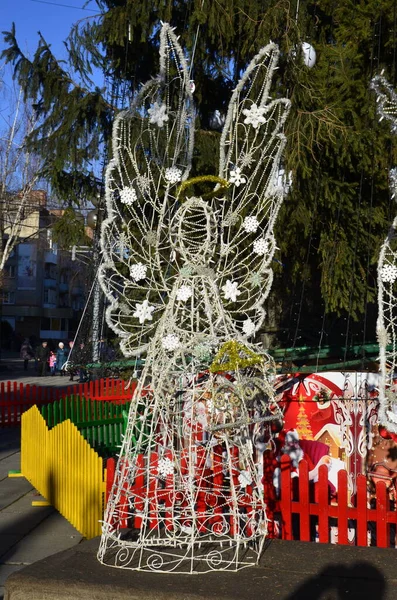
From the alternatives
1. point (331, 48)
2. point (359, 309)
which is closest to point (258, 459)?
point (359, 309)

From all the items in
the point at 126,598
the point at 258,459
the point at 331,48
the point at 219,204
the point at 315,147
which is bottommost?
the point at 126,598

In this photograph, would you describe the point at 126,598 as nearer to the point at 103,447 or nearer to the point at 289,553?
the point at 289,553

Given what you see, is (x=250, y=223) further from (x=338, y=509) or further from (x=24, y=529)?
(x=24, y=529)

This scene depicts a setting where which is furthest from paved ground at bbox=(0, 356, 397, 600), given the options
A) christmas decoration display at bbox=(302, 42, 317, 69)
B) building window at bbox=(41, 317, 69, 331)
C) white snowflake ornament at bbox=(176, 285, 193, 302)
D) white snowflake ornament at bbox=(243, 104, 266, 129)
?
building window at bbox=(41, 317, 69, 331)

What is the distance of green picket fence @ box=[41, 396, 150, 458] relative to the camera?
10.5 m

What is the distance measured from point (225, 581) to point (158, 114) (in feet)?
11.0

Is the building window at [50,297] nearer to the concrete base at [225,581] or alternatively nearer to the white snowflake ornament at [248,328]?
the white snowflake ornament at [248,328]

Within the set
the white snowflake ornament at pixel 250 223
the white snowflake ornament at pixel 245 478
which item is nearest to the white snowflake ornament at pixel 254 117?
the white snowflake ornament at pixel 250 223

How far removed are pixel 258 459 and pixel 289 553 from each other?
158 centimetres

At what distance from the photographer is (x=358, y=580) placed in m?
4.95

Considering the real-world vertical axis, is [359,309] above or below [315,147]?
below

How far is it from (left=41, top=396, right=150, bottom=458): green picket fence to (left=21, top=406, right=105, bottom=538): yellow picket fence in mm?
380

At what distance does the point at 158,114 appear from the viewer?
5.78 meters

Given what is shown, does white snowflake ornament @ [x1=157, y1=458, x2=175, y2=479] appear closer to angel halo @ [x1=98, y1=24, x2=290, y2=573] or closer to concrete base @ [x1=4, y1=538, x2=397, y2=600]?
angel halo @ [x1=98, y1=24, x2=290, y2=573]
